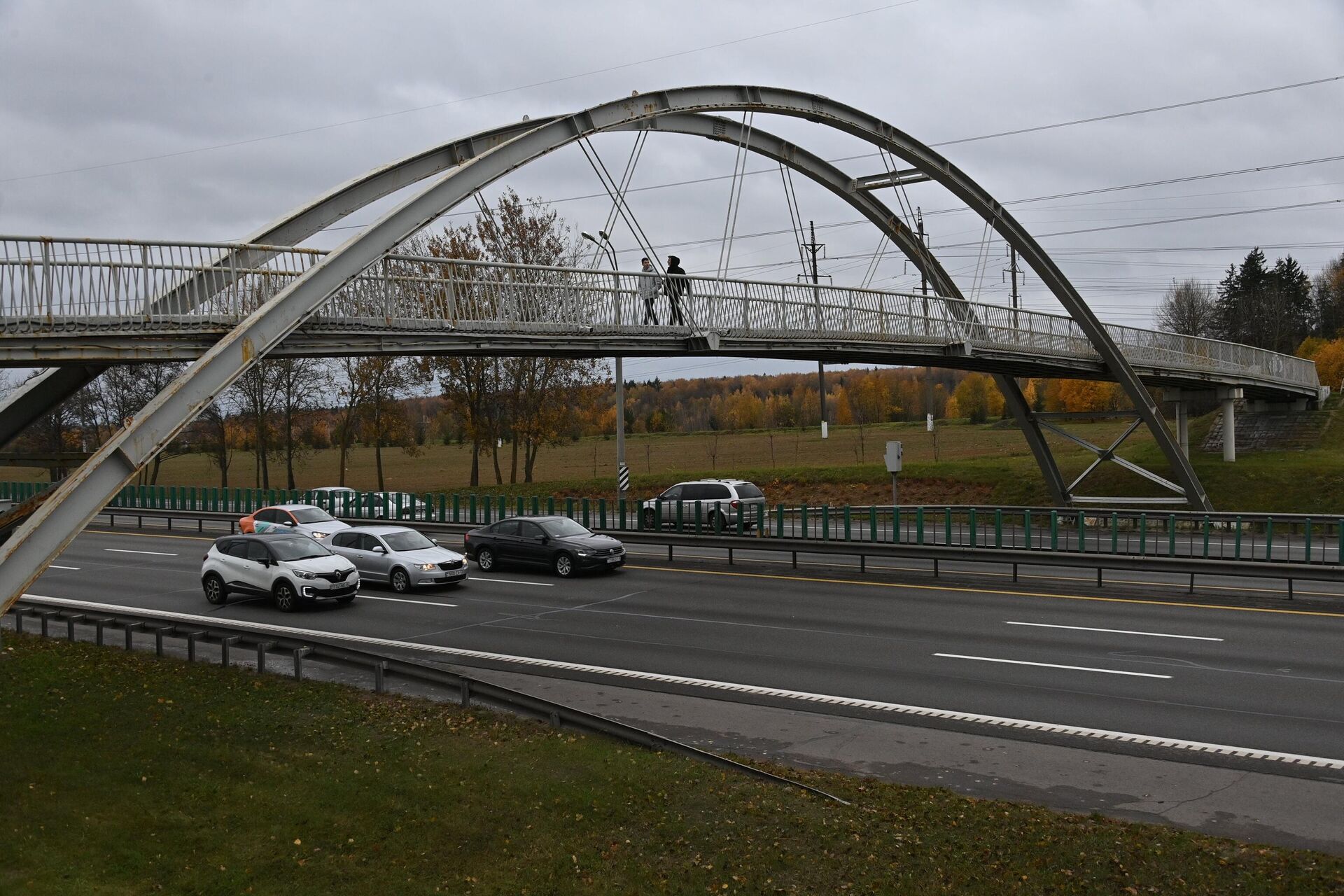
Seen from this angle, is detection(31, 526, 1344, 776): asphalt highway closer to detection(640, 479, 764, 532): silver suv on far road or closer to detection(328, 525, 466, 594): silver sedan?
detection(328, 525, 466, 594): silver sedan

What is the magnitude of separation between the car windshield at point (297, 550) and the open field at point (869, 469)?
27620mm

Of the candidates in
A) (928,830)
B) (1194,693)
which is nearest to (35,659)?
(928,830)

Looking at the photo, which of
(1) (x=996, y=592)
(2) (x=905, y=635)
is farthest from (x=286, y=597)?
(1) (x=996, y=592)

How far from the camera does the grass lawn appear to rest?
7.90 metres

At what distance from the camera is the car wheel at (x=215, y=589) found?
2233cm

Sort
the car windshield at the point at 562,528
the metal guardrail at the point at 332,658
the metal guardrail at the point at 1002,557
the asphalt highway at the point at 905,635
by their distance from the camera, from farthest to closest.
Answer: the car windshield at the point at 562,528 → the metal guardrail at the point at 1002,557 → the asphalt highway at the point at 905,635 → the metal guardrail at the point at 332,658

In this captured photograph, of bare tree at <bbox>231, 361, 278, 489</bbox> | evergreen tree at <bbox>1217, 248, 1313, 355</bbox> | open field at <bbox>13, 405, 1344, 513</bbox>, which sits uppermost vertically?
evergreen tree at <bbox>1217, 248, 1313, 355</bbox>

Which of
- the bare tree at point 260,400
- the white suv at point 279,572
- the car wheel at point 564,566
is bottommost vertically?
the car wheel at point 564,566

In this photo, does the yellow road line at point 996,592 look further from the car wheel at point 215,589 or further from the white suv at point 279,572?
the car wheel at point 215,589

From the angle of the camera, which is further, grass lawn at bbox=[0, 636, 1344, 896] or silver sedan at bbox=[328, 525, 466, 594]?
silver sedan at bbox=[328, 525, 466, 594]

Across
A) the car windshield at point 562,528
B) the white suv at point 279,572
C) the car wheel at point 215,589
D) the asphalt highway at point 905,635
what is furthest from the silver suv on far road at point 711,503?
the car wheel at point 215,589

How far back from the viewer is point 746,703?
1366 cm

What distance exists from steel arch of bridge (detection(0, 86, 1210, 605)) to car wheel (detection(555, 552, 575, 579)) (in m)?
10.5

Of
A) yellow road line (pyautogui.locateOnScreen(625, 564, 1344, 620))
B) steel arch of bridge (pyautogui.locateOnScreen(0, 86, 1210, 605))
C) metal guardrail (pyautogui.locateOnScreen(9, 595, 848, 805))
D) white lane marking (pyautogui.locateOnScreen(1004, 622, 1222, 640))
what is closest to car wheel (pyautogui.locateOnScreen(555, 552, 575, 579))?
yellow road line (pyautogui.locateOnScreen(625, 564, 1344, 620))
